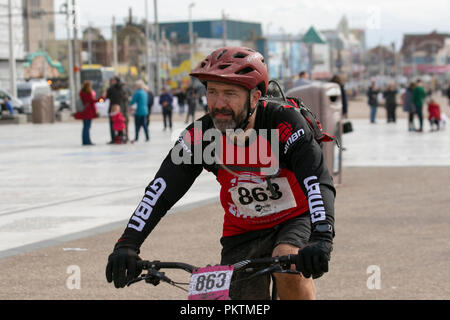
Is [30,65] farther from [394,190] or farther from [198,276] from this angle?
[198,276]

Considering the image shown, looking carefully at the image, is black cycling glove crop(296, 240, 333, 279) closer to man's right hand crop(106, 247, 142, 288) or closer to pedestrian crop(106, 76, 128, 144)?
man's right hand crop(106, 247, 142, 288)

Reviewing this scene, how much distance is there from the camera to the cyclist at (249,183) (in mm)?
3414

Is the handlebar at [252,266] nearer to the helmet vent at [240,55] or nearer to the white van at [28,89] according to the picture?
the helmet vent at [240,55]

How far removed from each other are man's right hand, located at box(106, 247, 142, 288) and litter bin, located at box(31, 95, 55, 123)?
36.0m

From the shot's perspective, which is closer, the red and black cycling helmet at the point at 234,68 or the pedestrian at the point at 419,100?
the red and black cycling helmet at the point at 234,68

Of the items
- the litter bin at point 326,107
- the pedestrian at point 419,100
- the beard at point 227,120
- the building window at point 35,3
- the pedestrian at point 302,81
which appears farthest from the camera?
the building window at point 35,3

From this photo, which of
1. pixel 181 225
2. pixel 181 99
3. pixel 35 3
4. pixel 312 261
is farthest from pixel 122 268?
pixel 35 3

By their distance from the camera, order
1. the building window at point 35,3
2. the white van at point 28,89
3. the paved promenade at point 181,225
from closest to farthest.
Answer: the paved promenade at point 181,225 → the white van at point 28,89 → the building window at point 35,3

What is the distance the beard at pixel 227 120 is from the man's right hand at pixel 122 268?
61 centimetres

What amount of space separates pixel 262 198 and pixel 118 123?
63.0 feet

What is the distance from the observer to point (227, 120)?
3506 mm

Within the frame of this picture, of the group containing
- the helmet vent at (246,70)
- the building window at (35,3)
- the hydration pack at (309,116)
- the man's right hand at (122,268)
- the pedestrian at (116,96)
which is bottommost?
the pedestrian at (116,96)

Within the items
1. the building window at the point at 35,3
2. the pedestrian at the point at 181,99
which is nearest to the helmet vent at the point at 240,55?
the pedestrian at the point at 181,99

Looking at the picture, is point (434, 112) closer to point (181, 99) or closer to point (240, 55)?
point (181, 99)
